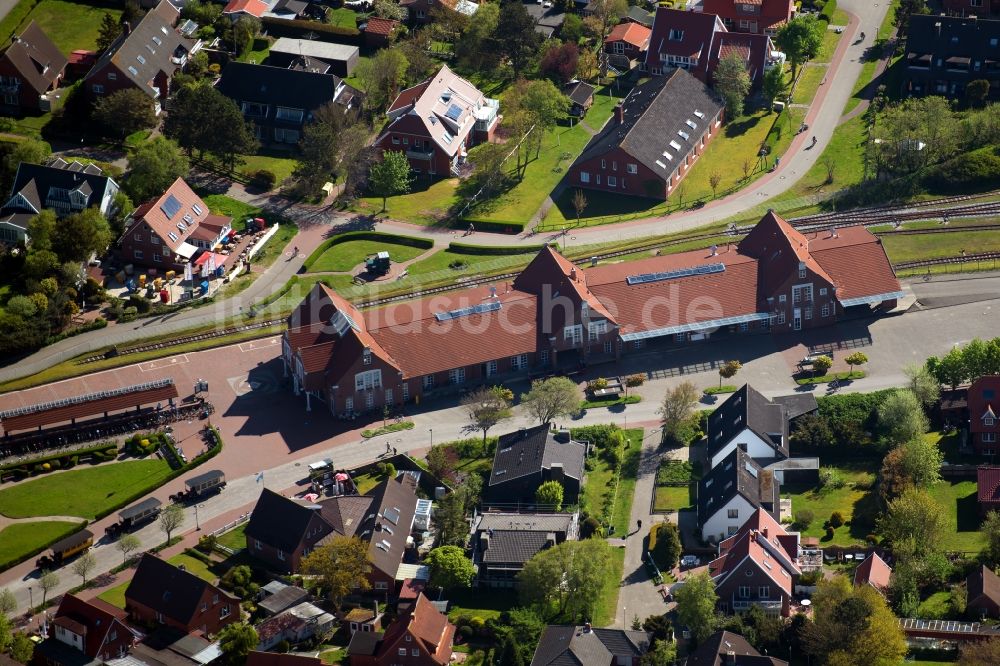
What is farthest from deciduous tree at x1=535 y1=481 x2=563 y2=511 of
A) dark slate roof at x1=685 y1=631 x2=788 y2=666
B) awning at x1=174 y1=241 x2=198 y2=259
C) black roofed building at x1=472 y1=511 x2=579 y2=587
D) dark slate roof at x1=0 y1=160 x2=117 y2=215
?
dark slate roof at x1=0 y1=160 x2=117 y2=215

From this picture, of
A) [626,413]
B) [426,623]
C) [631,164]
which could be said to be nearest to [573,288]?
[626,413]

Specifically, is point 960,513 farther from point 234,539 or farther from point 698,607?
point 234,539

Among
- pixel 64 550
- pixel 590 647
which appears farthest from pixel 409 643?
pixel 64 550

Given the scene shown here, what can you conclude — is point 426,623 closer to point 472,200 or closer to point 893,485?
point 893,485

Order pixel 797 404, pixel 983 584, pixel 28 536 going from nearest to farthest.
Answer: pixel 983 584 → pixel 28 536 → pixel 797 404

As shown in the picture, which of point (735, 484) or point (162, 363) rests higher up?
point (735, 484)

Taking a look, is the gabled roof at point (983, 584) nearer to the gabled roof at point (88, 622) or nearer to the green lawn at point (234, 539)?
the green lawn at point (234, 539)

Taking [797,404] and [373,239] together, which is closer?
[797,404]
